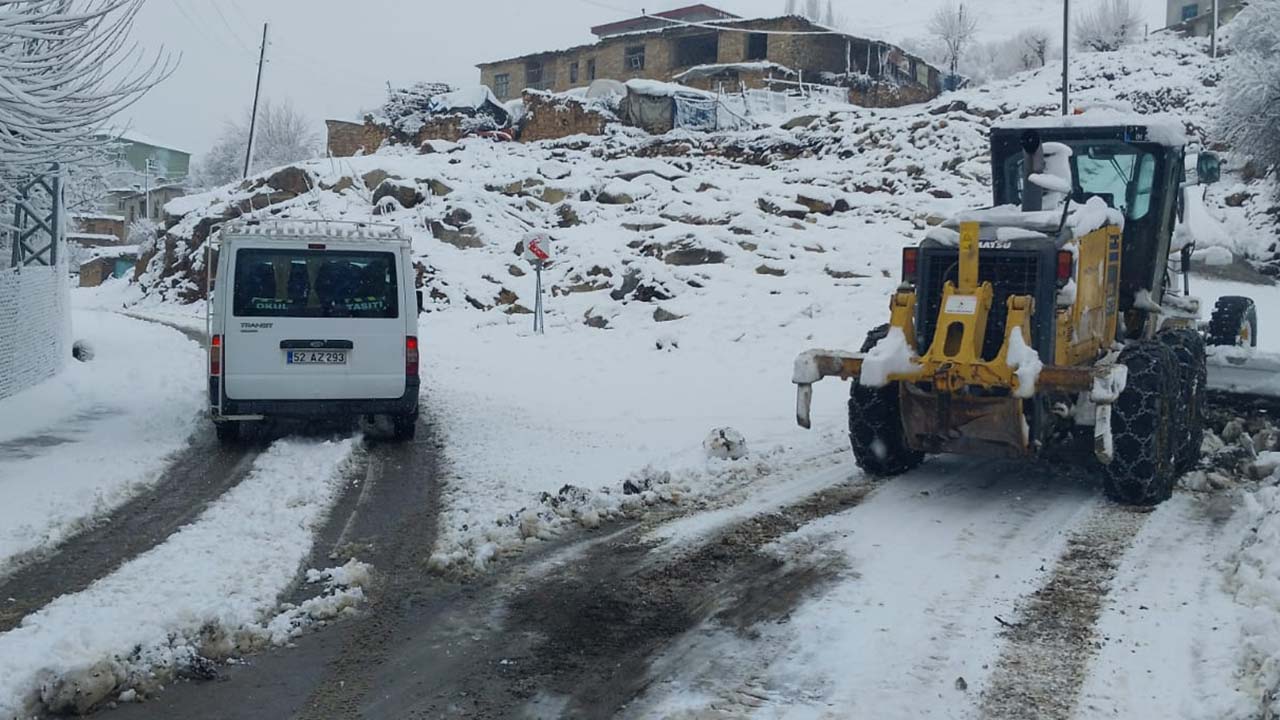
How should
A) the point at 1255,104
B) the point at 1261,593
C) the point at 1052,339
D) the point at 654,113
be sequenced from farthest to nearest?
the point at 654,113
the point at 1255,104
the point at 1052,339
the point at 1261,593

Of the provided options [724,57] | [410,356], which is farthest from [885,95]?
[410,356]

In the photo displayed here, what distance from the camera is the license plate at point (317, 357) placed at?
1070 centimetres

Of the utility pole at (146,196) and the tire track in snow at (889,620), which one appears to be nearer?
the tire track in snow at (889,620)

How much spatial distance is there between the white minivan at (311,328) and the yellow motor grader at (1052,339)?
451cm

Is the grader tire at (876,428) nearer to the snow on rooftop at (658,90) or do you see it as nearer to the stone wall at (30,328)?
the stone wall at (30,328)

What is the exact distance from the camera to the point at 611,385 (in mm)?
15070

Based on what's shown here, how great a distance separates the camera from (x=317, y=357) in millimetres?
10750

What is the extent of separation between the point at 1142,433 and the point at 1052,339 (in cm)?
94

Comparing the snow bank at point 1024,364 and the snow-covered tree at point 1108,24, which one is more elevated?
the snow-covered tree at point 1108,24

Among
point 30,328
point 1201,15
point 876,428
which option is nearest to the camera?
point 876,428

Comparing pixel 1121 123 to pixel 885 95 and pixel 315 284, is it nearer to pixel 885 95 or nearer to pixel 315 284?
pixel 315 284

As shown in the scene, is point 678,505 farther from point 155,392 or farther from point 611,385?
point 155,392

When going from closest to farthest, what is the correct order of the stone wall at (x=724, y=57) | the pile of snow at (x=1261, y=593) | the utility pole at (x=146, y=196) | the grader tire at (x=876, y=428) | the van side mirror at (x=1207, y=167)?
the pile of snow at (x=1261, y=593)
the grader tire at (x=876, y=428)
the van side mirror at (x=1207, y=167)
the stone wall at (x=724, y=57)
the utility pole at (x=146, y=196)

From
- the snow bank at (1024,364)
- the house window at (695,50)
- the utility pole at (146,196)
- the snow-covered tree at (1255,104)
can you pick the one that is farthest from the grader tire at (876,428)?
the utility pole at (146,196)
